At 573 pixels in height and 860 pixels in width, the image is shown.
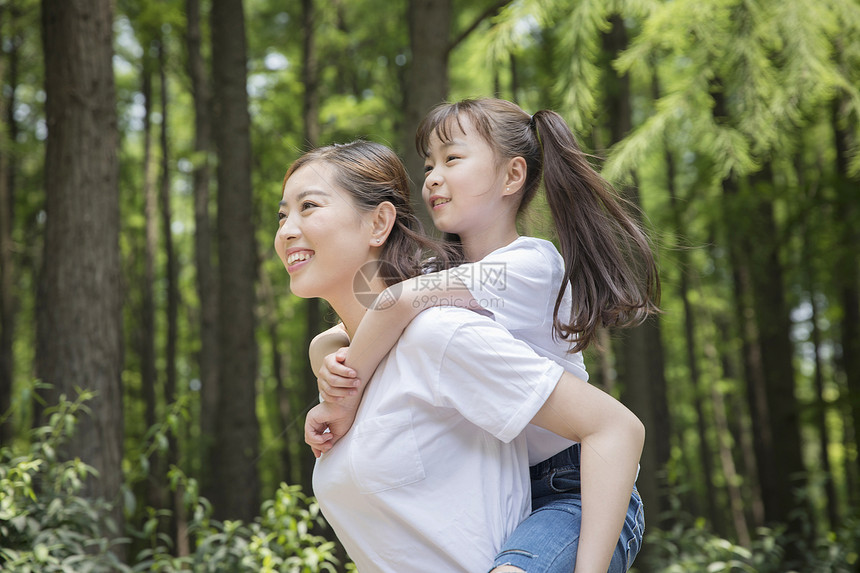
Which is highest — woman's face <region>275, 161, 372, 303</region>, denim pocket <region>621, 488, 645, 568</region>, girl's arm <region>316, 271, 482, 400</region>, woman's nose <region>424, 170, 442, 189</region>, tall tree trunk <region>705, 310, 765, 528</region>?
woman's nose <region>424, 170, 442, 189</region>

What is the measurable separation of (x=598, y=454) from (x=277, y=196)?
32.7ft

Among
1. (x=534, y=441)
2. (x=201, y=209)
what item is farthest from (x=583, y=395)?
(x=201, y=209)

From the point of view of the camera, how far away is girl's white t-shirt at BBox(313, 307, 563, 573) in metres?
1.58

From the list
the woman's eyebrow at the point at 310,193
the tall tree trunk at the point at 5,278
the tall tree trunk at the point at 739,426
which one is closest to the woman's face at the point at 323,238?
the woman's eyebrow at the point at 310,193

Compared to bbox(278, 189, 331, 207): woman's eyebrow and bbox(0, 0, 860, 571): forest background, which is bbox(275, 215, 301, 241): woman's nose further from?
bbox(0, 0, 860, 571): forest background

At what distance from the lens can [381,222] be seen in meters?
1.94

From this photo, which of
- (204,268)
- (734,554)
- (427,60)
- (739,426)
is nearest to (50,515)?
(427,60)

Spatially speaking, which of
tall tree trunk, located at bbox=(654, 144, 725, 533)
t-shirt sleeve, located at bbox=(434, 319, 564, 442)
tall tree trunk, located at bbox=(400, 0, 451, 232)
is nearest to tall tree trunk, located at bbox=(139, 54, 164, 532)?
tall tree trunk, located at bbox=(654, 144, 725, 533)

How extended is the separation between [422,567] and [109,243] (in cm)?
366

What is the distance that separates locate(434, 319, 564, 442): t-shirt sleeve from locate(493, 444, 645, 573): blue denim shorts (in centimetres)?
21

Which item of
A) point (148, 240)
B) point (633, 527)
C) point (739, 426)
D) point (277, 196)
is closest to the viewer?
point (633, 527)

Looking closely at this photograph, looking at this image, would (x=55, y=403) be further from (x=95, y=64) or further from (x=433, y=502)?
(x=433, y=502)

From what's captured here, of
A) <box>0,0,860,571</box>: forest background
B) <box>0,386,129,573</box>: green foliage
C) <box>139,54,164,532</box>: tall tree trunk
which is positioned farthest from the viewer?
<box>139,54,164,532</box>: tall tree trunk

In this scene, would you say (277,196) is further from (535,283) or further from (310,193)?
(535,283)
